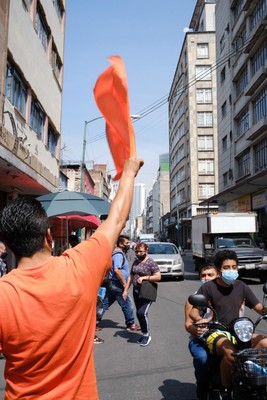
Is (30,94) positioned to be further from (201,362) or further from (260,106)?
(260,106)

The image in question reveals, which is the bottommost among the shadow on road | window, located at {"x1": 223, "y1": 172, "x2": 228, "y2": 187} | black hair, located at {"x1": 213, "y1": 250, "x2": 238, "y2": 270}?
the shadow on road

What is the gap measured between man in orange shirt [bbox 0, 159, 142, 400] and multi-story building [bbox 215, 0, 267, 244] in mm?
22571

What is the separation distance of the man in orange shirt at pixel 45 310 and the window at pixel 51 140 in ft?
58.1

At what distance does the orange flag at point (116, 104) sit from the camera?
197 centimetres

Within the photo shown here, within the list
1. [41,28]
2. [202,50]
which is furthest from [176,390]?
[202,50]

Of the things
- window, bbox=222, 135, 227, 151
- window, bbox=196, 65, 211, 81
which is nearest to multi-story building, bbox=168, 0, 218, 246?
window, bbox=196, 65, 211, 81

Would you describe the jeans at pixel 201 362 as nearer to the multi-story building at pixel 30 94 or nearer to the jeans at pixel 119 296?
the jeans at pixel 119 296

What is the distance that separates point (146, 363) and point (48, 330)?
464 cm

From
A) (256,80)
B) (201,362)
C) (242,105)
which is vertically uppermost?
(256,80)

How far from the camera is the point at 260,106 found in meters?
29.6

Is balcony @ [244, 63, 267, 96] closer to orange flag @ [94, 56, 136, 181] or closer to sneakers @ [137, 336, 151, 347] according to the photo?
sneakers @ [137, 336, 151, 347]

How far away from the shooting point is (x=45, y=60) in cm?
1731

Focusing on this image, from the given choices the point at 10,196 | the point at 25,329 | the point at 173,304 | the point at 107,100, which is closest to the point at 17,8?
the point at 10,196

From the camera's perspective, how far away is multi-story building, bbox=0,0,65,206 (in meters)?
11.6
